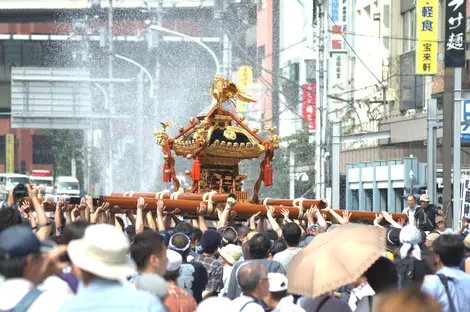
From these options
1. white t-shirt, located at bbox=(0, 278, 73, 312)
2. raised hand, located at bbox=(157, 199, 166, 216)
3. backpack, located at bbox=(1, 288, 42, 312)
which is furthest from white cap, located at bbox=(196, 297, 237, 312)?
raised hand, located at bbox=(157, 199, 166, 216)

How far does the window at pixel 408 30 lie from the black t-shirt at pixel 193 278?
113 feet

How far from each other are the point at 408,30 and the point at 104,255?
39937mm

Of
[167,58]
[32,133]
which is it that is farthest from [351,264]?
[32,133]

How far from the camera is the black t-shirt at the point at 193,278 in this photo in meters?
9.55

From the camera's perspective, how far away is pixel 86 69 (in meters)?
59.9

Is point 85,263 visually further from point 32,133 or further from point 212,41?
point 32,133

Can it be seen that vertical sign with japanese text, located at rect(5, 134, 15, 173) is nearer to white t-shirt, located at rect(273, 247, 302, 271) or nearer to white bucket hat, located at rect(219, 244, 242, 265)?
white bucket hat, located at rect(219, 244, 242, 265)

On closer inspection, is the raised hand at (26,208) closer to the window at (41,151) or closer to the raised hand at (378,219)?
the raised hand at (378,219)

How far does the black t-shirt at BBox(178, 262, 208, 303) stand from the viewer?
955 centimetres

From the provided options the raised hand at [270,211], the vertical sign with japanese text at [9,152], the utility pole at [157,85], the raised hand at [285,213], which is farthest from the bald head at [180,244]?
the vertical sign with japanese text at [9,152]

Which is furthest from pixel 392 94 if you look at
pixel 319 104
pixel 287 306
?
pixel 287 306

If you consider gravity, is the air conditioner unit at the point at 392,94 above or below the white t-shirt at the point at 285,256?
above

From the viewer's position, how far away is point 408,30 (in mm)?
45000

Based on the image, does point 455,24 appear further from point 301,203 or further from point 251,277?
point 251,277
